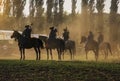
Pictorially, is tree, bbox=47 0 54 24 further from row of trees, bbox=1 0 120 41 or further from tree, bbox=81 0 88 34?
tree, bbox=81 0 88 34

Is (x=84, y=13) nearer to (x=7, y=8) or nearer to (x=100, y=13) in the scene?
(x=100, y=13)

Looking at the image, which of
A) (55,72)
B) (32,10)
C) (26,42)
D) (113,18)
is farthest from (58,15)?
(55,72)

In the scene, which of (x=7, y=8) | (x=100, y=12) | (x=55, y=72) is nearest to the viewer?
(x=55, y=72)

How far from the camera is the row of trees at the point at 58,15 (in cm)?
8950

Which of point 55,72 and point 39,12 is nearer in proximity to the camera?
point 55,72

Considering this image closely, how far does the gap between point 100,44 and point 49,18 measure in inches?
1532

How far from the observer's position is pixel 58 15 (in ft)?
304

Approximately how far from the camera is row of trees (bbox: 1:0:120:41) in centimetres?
8950

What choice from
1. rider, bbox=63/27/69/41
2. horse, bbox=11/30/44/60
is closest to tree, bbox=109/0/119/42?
rider, bbox=63/27/69/41

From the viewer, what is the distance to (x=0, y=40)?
75688 mm

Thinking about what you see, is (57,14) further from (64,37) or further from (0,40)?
(64,37)

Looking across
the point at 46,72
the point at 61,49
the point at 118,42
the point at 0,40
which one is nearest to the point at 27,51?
the point at 0,40

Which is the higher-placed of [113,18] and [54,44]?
[113,18]

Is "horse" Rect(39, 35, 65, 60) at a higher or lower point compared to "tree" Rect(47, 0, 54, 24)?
lower
